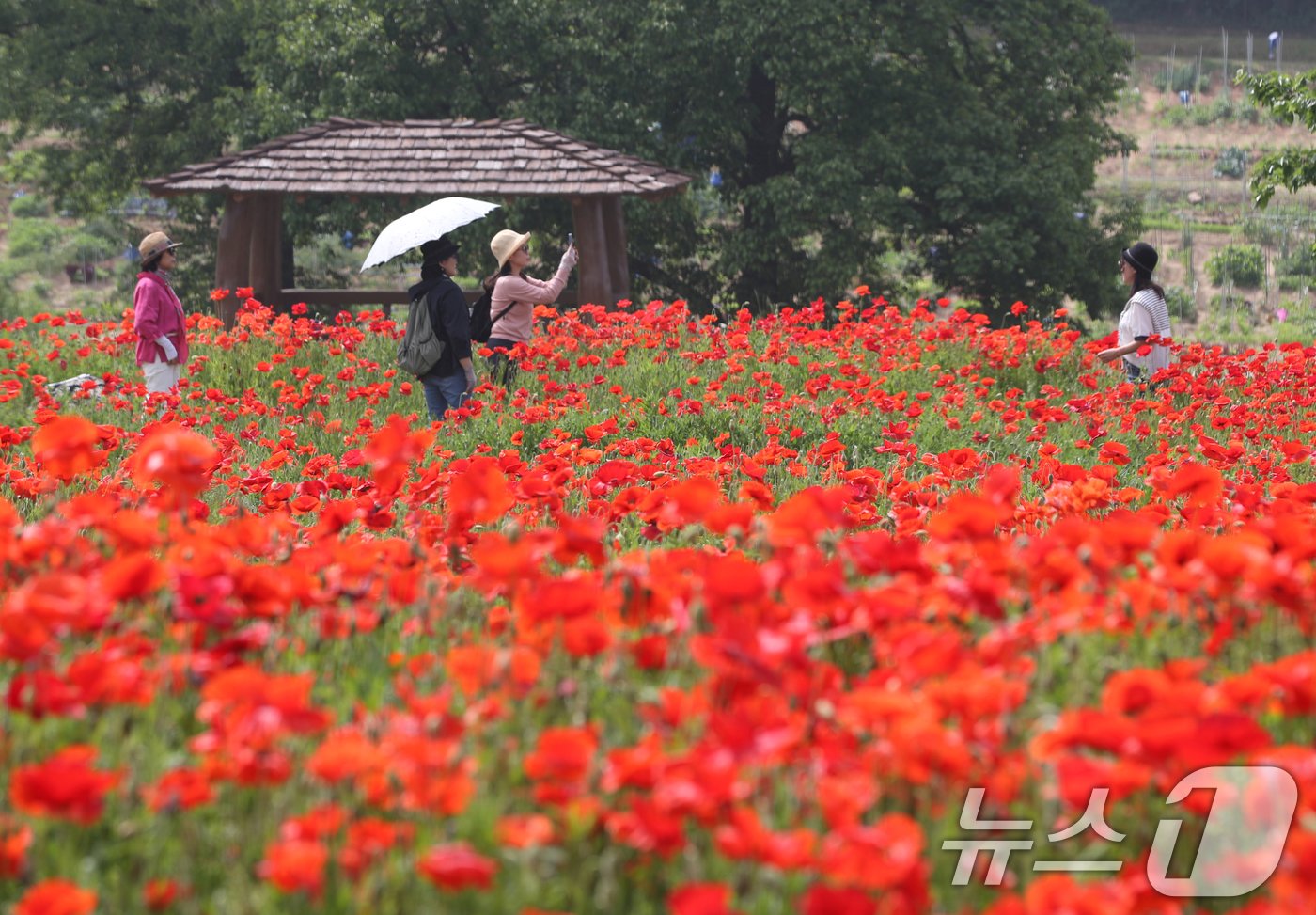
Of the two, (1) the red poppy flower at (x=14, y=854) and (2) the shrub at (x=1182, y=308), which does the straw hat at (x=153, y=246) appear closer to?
(1) the red poppy flower at (x=14, y=854)

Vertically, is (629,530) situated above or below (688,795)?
below

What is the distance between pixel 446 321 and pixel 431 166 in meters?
7.92

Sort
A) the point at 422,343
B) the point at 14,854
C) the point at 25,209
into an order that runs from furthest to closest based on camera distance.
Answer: the point at 25,209 → the point at 422,343 → the point at 14,854

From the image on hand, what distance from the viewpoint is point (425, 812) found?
2.05 m

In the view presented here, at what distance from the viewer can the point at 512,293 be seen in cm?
978

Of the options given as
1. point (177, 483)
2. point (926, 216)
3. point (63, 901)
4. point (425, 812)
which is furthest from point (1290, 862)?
point (926, 216)

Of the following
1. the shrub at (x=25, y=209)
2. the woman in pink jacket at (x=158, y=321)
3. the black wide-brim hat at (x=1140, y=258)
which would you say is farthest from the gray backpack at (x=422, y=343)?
the shrub at (x=25, y=209)

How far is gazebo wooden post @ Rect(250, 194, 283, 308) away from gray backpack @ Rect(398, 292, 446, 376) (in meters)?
7.87

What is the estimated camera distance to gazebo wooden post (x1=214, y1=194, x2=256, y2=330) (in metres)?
16.6

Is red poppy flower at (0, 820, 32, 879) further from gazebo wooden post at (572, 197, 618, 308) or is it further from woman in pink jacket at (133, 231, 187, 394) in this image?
gazebo wooden post at (572, 197, 618, 308)

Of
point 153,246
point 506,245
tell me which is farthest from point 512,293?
point 153,246

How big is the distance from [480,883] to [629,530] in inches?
151

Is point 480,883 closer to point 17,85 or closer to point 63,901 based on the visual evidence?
point 63,901

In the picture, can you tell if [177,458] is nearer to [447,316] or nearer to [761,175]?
[447,316]
